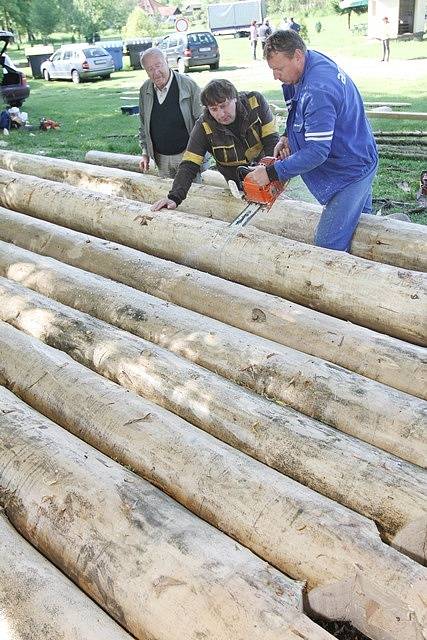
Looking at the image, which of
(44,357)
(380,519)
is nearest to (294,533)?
(380,519)

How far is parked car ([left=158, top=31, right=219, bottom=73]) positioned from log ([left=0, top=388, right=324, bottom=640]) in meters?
24.2

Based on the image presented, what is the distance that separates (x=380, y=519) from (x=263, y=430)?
0.67m

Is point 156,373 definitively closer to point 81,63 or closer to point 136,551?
point 136,551

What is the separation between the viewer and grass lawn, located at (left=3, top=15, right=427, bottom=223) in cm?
947

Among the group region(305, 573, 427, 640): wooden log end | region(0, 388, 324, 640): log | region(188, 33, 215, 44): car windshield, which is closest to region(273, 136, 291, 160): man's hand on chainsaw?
region(0, 388, 324, 640): log

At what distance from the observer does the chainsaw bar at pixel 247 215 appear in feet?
16.3

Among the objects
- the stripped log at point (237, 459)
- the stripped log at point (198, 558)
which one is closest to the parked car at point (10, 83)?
the stripped log at point (237, 459)

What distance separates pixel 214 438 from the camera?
2.99m

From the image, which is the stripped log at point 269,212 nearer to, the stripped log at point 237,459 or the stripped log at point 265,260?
the stripped log at point 265,260

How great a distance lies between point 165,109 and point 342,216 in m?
2.33

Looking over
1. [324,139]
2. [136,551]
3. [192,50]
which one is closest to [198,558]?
[136,551]

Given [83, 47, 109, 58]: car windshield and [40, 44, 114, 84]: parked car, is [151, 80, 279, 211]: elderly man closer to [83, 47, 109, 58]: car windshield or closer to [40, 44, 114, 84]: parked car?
[40, 44, 114, 84]: parked car

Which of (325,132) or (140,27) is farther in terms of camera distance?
(140,27)

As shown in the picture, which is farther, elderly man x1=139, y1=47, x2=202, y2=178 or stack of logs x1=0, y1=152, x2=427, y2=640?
elderly man x1=139, y1=47, x2=202, y2=178
